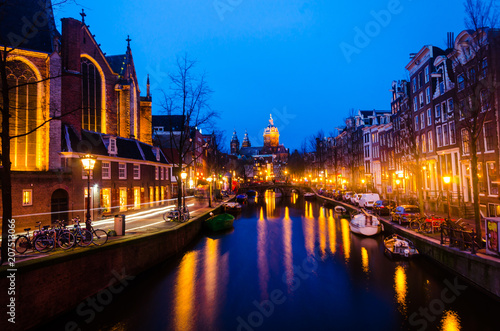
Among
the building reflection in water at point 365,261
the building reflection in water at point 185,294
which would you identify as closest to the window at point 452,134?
the building reflection in water at point 365,261

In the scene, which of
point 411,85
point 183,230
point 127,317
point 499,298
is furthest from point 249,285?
point 411,85

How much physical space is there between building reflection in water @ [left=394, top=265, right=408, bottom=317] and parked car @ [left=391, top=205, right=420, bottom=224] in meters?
7.26

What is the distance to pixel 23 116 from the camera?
83.6 ft

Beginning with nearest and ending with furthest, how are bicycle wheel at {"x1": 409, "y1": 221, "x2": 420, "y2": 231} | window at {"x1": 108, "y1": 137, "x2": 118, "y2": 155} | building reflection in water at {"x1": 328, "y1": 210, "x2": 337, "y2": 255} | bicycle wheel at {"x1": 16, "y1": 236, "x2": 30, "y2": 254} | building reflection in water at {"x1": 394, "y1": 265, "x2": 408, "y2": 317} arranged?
bicycle wheel at {"x1": 16, "y1": 236, "x2": 30, "y2": 254}
building reflection in water at {"x1": 394, "y1": 265, "x2": 408, "y2": 317}
bicycle wheel at {"x1": 409, "y1": 221, "x2": 420, "y2": 231}
building reflection in water at {"x1": 328, "y1": 210, "x2": 337, "y2": 255}
window at {"x1": 108, "y1": 137, "x2": 118, "y2": 155}

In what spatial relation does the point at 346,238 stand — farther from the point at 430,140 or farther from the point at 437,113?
the point at 437,113

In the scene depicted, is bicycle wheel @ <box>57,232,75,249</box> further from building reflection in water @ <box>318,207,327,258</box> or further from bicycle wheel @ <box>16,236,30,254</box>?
building reflection in water @ <box>318,207,327,258</box>

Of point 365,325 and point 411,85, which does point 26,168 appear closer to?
point 365,325

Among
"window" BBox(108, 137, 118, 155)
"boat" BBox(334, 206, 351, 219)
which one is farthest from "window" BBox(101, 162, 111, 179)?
"boat" BBox(334, 206, 351, 219)

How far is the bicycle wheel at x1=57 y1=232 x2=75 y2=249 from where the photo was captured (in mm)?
13806

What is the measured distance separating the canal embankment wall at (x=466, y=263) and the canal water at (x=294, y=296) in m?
0.47

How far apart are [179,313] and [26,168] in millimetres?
20145

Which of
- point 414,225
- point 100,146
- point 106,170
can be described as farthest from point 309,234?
point 100,146

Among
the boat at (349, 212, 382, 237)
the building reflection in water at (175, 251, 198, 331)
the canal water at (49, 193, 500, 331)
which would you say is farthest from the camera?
the boat at (349, 212, 382, 237)

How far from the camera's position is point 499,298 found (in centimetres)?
1302
